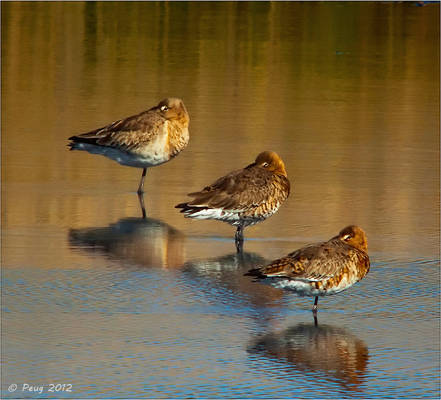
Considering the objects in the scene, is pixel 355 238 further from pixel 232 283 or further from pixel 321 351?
pixel 321 351

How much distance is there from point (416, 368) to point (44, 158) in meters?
9.79

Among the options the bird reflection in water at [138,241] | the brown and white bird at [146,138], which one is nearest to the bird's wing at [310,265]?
the bird reflection in water at [138,241]

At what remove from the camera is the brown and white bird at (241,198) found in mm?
13398

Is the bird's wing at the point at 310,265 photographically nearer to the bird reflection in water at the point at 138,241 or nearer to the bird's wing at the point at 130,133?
the bird reflection in water at the point at 138,241

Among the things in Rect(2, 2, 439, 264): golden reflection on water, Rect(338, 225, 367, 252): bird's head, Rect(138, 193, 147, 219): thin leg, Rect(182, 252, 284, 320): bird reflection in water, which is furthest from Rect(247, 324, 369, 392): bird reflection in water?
Rect(138, 193, 147, 219): thin leg

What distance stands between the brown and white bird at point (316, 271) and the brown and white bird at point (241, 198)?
2553 millimetres

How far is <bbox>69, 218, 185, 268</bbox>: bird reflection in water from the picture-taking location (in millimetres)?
12992

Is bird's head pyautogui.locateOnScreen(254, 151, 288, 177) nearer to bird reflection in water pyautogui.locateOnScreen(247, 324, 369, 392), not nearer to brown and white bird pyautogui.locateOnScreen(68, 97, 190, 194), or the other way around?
brown and white bird pyautogui.locateOnScreen(68, 97, 190, 194)

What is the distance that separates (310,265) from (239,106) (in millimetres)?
12375

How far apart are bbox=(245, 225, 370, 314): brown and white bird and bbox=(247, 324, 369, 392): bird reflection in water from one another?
368 mm

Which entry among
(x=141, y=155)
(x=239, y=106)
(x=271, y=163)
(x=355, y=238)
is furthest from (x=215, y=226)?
(x=239, y=106)

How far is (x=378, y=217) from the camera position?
580 inches

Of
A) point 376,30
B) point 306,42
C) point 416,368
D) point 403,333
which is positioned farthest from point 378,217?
point 376,30

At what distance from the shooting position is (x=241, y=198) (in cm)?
1341
